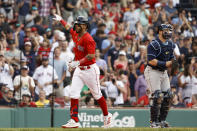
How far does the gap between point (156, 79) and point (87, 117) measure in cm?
456

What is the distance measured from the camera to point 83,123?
52.1ft

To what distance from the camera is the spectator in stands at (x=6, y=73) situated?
14.8 meters

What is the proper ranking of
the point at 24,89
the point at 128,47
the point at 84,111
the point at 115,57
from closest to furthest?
the point at 24,89 < the point at 84,111 < the point at 115,57 < the point at 128,47

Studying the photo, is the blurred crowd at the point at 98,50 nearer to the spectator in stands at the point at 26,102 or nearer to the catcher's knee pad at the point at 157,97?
the spectator in stands at the point at 26,102

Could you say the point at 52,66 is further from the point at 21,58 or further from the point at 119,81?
the point at 119,81

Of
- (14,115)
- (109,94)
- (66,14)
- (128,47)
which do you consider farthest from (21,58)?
(66,14)

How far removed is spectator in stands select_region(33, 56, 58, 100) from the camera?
1499cm

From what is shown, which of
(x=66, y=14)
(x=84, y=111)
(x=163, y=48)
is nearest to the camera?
(x=163, y=48)

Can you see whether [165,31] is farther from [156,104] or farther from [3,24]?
[3,24]

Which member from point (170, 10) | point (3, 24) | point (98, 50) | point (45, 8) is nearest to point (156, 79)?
point (98, 50)


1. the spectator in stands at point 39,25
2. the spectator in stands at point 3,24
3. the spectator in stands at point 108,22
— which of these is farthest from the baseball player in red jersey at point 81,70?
the spectator in stands at point 108,22

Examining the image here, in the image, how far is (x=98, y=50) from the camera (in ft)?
55.4

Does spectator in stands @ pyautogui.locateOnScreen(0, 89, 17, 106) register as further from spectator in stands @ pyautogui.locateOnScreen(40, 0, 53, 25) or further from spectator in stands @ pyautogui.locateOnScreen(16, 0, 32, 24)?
spectator in stands @ pyautogui.locateOnScreen(40, 0, 53, 25)

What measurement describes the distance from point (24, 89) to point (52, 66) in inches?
40.1
